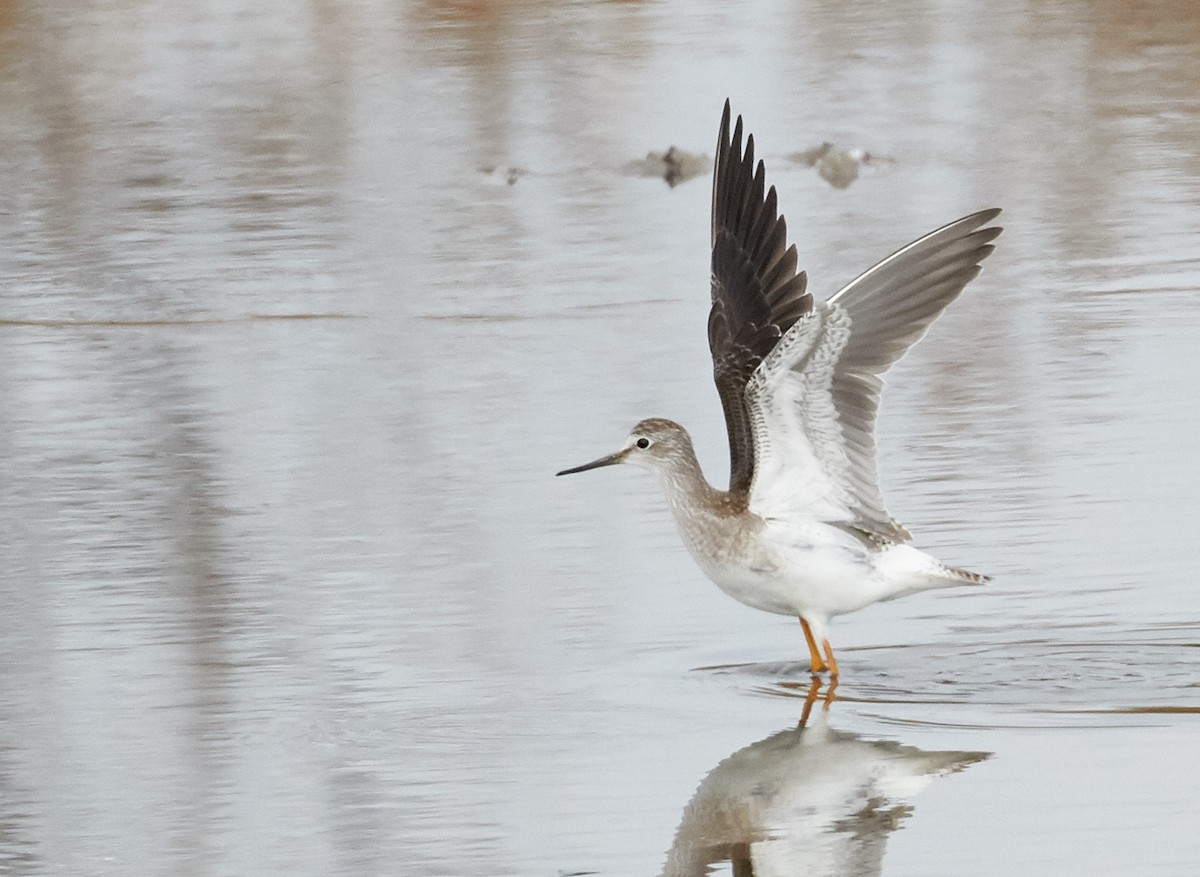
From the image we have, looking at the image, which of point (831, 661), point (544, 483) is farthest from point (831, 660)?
point (544, 483)

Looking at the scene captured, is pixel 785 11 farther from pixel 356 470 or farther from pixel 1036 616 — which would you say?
pixel 1036 616

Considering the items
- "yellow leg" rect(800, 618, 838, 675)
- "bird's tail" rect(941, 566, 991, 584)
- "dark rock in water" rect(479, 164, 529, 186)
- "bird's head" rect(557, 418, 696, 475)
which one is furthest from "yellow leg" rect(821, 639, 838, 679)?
"dark rock in water" rect(479, 164, 529, 186)

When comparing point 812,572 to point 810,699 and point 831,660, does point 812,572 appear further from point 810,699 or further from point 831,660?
point 810,699

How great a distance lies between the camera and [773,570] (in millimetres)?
7141

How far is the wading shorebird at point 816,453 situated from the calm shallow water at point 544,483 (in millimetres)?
212

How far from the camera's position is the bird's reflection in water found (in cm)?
526

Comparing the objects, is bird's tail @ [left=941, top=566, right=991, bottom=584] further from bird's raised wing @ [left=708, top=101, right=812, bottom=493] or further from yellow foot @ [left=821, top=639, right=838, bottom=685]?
bird's raised wing @ [left=708, top=101, right=812, bottom=493]

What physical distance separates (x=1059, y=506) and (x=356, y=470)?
2.43 m

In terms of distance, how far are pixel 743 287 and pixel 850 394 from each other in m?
0.59

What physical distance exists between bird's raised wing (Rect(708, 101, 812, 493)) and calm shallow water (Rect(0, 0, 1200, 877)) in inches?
24.7

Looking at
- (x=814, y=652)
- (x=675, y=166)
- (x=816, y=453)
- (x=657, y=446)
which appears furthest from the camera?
(x=675, y=166)

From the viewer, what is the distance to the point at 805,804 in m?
5.66

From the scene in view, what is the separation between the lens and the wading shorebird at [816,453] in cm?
714

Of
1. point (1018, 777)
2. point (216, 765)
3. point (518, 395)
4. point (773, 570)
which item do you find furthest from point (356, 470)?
point (1018, 777)
